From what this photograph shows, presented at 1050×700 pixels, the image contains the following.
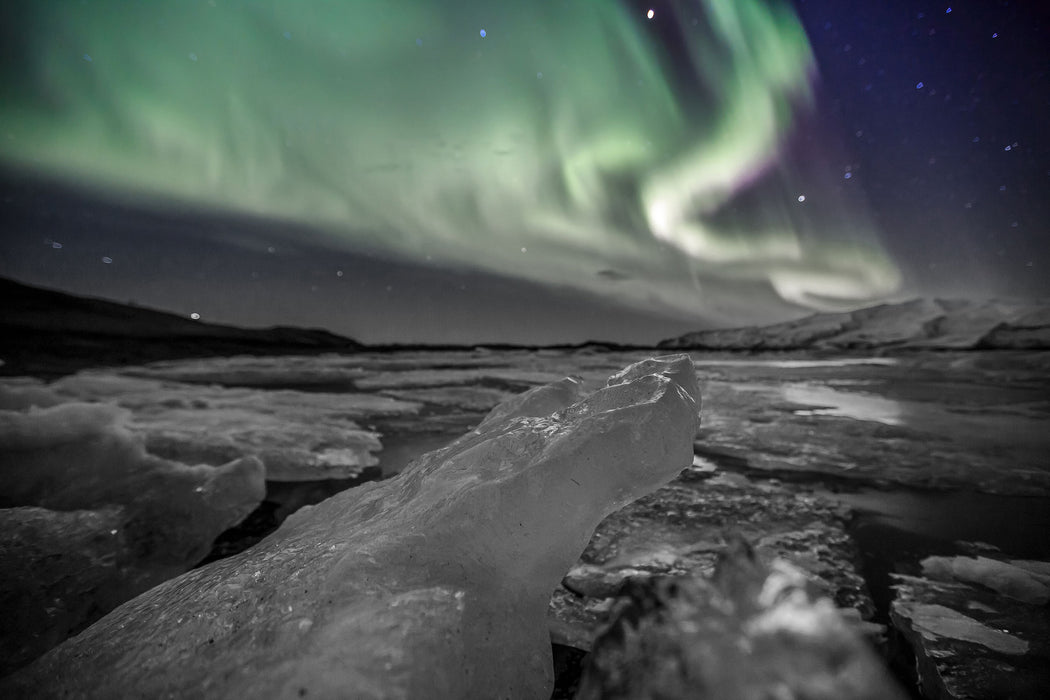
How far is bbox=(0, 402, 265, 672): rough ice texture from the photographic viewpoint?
1824 mm

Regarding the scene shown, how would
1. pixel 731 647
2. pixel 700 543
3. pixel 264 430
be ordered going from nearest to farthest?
pixel 731 647 → pixel 700 543 → pixel 264 430

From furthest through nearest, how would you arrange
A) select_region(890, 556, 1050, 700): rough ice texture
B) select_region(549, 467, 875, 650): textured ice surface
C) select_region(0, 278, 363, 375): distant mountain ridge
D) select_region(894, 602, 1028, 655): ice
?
select_region(0, 278, 363, 375): distant mountain ridge
select_region(549, 467, 875, 650): textured ice surface
select_region(894, 602, 1028, 655): ice
select_region(890, 556, 1050, 700): rough ice texture

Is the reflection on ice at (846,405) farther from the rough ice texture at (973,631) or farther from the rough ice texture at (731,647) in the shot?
the rough ice texture at (731,647)

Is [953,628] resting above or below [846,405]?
below

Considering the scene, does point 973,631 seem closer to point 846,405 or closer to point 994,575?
point 994,575

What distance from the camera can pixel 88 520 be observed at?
242 centimetres

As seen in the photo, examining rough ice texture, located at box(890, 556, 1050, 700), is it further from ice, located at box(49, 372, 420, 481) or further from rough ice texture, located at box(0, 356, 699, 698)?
ice, located at box(49, 372, 420, 481)

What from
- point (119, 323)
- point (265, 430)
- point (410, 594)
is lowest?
point (265, 430)

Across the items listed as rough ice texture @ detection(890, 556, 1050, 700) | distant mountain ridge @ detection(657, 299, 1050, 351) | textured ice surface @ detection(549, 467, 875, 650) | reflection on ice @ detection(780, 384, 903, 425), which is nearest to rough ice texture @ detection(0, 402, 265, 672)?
textured ice surface @ detection(549, 467, 875, 650)

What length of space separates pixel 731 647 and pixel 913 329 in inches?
4919

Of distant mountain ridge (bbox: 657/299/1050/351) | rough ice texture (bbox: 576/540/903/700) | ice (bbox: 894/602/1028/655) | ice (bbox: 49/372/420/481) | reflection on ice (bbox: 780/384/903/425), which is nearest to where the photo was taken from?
rough ice texture (bbox: 576/540/903/700)

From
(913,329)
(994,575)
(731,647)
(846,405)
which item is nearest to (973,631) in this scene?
(994,575)

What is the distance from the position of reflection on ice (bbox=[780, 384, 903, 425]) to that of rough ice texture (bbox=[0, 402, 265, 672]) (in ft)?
25.3

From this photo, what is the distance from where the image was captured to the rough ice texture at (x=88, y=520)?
1.82 meters
